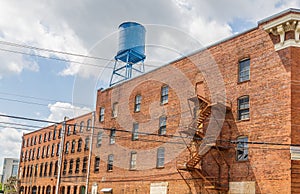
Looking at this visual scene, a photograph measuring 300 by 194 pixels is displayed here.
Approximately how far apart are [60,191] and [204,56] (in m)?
27.8

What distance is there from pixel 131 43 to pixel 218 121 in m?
14.3

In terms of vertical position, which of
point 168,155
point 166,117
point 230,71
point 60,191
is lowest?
point 60,191

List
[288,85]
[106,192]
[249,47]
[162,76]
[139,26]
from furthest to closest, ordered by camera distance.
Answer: [139,26]
[106,192]
[162,76]
[249,47]
[288,85]

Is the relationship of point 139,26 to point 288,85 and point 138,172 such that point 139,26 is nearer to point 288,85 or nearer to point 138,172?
point 138,172

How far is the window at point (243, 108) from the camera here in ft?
79.1

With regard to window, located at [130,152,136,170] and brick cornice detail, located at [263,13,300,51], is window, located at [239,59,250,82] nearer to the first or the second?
brick cornice detail, located at [263,13,300,51]

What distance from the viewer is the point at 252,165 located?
74.9 feet

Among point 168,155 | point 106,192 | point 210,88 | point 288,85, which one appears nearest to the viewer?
point 288,85

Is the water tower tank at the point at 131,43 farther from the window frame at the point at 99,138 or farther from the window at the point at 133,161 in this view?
the window at the point at 133,161

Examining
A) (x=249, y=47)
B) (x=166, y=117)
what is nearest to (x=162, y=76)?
(x=166, y=117)

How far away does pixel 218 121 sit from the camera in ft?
83.4

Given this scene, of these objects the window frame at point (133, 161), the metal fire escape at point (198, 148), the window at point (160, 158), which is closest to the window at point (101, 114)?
the window frame at point (133, 161)

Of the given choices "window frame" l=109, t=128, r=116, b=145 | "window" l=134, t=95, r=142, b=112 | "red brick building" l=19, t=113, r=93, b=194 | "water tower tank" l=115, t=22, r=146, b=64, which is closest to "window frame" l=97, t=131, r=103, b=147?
"window frame" l=109, t=128, r=116, b=145

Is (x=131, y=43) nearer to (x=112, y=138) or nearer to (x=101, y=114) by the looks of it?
(x=101, y=114)
